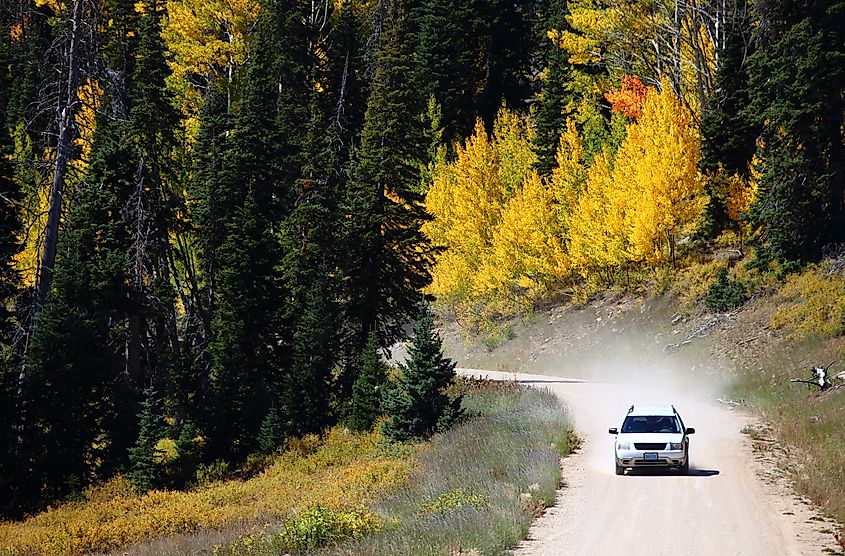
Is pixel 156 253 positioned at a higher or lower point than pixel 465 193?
Result: lower

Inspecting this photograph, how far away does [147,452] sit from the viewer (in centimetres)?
2895

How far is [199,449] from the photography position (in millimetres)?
32562

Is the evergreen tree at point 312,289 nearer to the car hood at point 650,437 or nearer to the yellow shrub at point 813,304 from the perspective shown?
the car hood at point 650,437

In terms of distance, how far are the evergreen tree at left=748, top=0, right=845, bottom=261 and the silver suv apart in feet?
64.8

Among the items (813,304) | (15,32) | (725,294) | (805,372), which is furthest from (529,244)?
(15,32)

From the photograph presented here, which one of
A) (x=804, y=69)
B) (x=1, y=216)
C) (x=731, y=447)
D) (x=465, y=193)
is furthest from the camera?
(x=465, y=193)

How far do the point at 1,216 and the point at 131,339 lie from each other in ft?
22.0

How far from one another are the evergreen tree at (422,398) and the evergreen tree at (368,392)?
4293 millimetres

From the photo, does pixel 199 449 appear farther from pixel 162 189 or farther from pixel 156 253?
pixel 162 189

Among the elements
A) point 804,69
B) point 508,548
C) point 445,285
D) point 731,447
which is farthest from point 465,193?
point 508,548

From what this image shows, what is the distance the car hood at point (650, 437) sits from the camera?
1873 centimetres

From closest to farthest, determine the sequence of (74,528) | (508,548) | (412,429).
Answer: (508,548)
(74,528)
(412,429)

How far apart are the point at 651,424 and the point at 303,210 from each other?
837 inches

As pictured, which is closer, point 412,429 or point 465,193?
point 412,429
